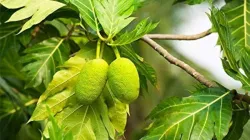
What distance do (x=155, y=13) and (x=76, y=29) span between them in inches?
15.3

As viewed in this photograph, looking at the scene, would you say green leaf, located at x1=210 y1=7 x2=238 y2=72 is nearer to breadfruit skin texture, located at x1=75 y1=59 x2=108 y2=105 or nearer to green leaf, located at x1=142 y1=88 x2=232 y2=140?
green leaf, located at x1=142 y1=88 x2=232 y2=140

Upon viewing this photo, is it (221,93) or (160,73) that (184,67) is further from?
(160,73)

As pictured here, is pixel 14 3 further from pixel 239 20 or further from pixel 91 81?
pixel 239 20

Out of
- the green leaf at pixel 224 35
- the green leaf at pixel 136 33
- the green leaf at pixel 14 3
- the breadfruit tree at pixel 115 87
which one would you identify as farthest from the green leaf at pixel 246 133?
the green leaf at pixel 14 3

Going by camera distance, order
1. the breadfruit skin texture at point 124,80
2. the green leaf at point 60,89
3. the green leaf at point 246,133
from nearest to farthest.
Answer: the breadfruit skin texture at point 124,80
the green leaf at point 60,89
the green leaf at point 246,133

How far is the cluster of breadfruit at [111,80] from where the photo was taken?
688 mm

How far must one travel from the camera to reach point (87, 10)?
77cm

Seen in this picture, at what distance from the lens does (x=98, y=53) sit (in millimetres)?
764

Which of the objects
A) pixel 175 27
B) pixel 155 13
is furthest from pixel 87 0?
pixel 175 27

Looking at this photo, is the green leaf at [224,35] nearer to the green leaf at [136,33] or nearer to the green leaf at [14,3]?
the green leaf at [136,33]

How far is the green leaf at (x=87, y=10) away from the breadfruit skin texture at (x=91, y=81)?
0.25 feet

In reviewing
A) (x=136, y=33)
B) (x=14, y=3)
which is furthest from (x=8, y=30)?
(x=136, y=33)

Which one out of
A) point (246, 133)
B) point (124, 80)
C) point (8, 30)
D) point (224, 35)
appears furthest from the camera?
point (8, 30)

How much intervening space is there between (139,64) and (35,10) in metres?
0.17
